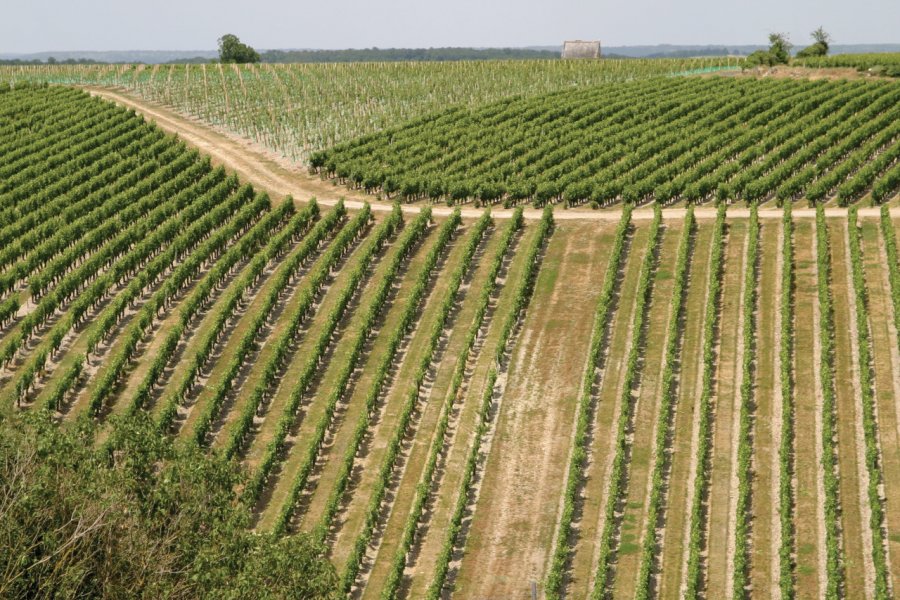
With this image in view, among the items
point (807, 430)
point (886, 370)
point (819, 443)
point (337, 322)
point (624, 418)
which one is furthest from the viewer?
point (337, 322)

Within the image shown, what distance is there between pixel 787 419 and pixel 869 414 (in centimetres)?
340

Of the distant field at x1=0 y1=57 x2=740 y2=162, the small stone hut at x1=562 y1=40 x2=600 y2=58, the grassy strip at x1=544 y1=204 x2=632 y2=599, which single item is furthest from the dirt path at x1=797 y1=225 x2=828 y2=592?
the small stone hut at x1=562 y1=40 x2=600 y2=58

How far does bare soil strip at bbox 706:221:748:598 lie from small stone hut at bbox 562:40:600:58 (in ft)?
272

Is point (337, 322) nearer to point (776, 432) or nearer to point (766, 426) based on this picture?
point (766, 426)

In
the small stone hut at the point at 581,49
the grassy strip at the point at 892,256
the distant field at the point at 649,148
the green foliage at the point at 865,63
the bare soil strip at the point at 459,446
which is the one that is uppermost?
the small stone hut at the point at 581,49

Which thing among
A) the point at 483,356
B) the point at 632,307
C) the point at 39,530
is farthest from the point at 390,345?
the point at 39,530

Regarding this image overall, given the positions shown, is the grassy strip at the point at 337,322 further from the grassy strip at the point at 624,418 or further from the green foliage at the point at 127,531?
the grassy strip at the point at 624,418

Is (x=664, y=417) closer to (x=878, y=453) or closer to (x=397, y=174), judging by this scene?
(x=878, y=453)

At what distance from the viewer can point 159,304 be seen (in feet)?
217

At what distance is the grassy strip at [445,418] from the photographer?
45.0 metres

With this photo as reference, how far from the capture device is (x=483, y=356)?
60.4 meters

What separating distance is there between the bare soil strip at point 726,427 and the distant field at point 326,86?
1561 inches

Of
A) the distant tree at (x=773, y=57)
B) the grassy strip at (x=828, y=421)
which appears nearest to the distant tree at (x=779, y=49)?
the distant tree at (x=773, y=57)


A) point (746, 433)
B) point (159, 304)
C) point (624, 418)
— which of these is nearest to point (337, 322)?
point (159, 304)
